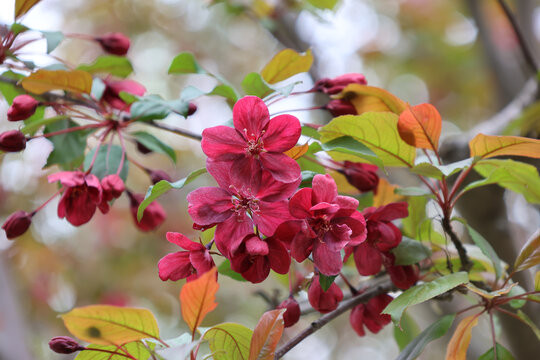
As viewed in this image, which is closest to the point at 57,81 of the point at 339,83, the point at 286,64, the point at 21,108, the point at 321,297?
the point at 21,108

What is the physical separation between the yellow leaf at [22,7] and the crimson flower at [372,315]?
38.6 inches

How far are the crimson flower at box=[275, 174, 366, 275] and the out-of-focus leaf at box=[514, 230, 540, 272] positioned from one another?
380 millimetres

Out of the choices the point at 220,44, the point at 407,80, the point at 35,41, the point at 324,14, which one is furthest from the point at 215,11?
the point at 35,41

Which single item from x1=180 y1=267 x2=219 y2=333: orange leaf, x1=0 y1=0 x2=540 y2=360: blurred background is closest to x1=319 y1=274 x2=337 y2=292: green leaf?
x1=180 y1=267 x2=219 y2=333: orange leaf

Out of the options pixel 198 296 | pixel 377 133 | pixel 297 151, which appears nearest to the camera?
pixel 198 296

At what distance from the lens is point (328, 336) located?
4.39 metres

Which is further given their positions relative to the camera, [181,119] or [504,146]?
[181,119]

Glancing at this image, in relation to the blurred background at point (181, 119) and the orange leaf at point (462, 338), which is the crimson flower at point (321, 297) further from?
the blurred background at point (181, 119)

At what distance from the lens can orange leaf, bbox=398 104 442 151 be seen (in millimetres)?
910

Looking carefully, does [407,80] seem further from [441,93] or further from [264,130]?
[264,130]

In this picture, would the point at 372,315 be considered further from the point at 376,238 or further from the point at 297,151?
the point at 297,151

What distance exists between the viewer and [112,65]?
1.27 metres

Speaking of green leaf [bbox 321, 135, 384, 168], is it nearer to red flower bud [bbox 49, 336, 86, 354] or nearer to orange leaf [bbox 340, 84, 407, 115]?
orange leaf [bbox 340, 84, 407, 115]

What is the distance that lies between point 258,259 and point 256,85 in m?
0.37
